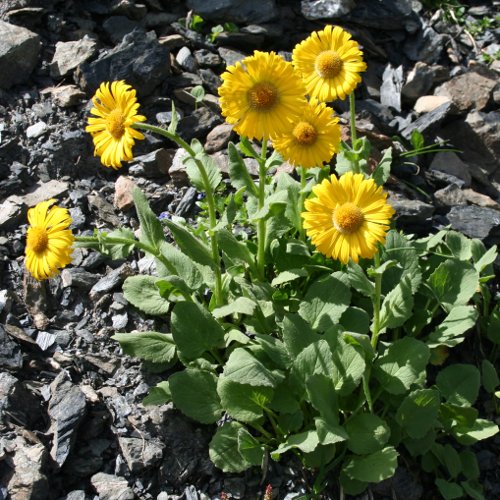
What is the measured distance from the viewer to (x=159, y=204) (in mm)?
5227

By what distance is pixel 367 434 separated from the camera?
12.5 ft

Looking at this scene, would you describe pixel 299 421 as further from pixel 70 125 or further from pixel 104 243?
pixel 70 125

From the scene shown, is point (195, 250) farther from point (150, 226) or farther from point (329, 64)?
point (329, 64)

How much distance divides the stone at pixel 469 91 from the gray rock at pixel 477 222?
4.25 feet

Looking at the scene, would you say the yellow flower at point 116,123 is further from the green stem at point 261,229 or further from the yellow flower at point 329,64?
the yellow flower at point 329,64

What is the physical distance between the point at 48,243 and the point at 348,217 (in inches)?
62.0

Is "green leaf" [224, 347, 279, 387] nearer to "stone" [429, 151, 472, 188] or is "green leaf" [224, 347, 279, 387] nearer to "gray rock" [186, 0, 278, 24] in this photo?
"stone" [429, 151, 472, 188]

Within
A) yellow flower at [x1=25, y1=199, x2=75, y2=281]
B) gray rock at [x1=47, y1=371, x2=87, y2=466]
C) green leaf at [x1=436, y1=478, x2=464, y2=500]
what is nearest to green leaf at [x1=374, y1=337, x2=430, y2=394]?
green leaf at [x1=436, y1=478, x2=464, y2=500]

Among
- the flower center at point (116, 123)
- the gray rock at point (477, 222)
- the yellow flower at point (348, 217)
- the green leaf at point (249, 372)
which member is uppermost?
the flower center at point (116, 123)

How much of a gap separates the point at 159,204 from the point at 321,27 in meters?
2.36

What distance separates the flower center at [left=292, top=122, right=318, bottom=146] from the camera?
12.9 ft

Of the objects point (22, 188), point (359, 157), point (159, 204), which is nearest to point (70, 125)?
point (22, 188)

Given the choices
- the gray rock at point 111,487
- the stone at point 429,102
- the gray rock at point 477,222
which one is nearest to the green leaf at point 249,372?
the gray rock at point 111,487

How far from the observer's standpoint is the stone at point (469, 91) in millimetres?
6156
